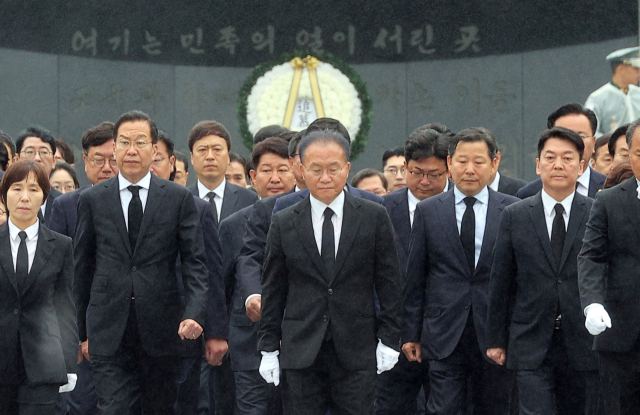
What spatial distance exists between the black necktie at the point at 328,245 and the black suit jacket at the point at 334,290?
24mm

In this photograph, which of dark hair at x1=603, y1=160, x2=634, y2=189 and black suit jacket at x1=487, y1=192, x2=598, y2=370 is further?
dark hair at x1=603, y1=160, x2=634, y2=189

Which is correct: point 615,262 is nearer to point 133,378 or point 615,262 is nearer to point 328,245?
point 328,245

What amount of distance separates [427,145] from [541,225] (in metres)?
1.14

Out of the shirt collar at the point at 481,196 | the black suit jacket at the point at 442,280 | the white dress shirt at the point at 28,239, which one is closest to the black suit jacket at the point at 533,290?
the black suit jacket at the point at 442,280

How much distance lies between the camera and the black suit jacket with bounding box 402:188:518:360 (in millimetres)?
5406

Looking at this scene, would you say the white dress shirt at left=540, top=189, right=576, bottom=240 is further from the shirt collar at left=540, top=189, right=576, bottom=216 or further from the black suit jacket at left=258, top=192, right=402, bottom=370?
the black suit jacket at left=258, top=192, right=402, bottom=370

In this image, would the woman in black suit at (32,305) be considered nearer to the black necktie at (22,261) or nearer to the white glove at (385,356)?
the black necktie at (22,261)

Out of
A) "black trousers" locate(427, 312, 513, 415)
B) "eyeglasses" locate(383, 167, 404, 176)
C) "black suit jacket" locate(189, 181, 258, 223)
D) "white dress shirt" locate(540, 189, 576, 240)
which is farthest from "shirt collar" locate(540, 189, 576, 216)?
"eyeglasses" locate(383, 167, 404, 176)

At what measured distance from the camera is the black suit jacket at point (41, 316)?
16.1 feet

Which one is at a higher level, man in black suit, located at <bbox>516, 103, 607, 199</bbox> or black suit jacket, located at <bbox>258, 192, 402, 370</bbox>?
man in black suit, located at <bbox>516, 103, 607, 199</bbox>

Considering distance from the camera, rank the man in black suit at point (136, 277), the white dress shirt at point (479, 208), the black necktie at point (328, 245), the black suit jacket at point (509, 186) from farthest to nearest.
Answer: the black suit jacket at point (509, 186), the white dress shirt at point (479, 208), the man in black suit at point (136, 277), the black necktie at point (328, 245)

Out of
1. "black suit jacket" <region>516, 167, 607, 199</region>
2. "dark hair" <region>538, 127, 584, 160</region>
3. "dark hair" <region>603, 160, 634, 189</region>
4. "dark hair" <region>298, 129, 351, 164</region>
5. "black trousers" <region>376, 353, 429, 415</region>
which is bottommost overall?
"black trousers" <region>376, 353, 429, 415</region>

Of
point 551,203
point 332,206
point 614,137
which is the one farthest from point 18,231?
point 614,137

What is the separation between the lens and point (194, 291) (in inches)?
205
